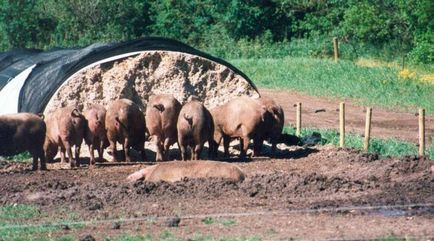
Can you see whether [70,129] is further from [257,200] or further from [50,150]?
[257,200]

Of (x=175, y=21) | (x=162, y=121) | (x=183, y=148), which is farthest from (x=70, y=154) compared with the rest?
(x=175, y=21)

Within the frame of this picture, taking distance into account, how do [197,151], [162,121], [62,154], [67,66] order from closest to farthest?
[197,151] < [162,121] < [62,154] < [67,66]

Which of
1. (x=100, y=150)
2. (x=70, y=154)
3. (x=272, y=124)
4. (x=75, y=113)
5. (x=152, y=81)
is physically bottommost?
(x=100, y=150)

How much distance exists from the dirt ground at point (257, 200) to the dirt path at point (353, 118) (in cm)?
630

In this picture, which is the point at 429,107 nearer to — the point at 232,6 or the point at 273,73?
the point at 273,73

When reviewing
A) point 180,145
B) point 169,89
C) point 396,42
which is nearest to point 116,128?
point 180,145

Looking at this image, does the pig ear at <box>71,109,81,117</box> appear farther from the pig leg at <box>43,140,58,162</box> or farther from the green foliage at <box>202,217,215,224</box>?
the green foliage at <box>202,217,215,224</box>

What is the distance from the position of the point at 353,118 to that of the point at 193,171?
1360 cm

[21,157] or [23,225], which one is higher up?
[23,225]

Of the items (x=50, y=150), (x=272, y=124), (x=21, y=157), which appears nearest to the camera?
(x=50, y=150)

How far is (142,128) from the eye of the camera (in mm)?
21672

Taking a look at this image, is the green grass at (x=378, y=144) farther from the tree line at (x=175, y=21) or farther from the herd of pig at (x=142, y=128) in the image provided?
the tree line at (x=175, y=21)

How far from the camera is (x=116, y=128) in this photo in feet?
70.4

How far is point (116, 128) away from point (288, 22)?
38279mm
